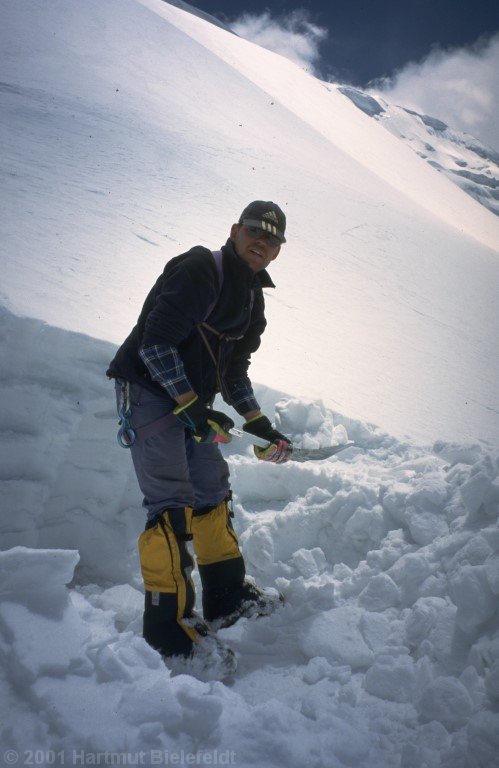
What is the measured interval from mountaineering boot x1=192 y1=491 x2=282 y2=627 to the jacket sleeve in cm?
101

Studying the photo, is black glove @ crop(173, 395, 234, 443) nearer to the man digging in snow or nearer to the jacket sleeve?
the man digging in snow

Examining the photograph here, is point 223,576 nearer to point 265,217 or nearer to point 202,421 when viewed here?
point 202,421

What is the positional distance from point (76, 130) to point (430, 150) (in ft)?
475

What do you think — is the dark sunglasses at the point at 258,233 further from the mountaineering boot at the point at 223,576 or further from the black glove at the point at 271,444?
the mountaineering boot at the point at 223,576

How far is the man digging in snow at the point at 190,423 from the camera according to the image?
191cm

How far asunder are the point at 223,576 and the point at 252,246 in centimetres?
166

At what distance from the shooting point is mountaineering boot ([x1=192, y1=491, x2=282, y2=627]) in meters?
2.18

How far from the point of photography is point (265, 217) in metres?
2.06

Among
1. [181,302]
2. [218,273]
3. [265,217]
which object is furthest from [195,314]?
[265,217]

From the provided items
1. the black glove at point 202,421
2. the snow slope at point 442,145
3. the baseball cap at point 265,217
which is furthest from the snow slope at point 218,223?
the snow slope at point 442,145

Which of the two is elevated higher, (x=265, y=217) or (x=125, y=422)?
(x=265, y=217)

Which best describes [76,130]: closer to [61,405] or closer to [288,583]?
[61,405]

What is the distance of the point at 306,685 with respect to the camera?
1824 mm

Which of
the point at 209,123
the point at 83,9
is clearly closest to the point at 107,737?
the point at 209,123
